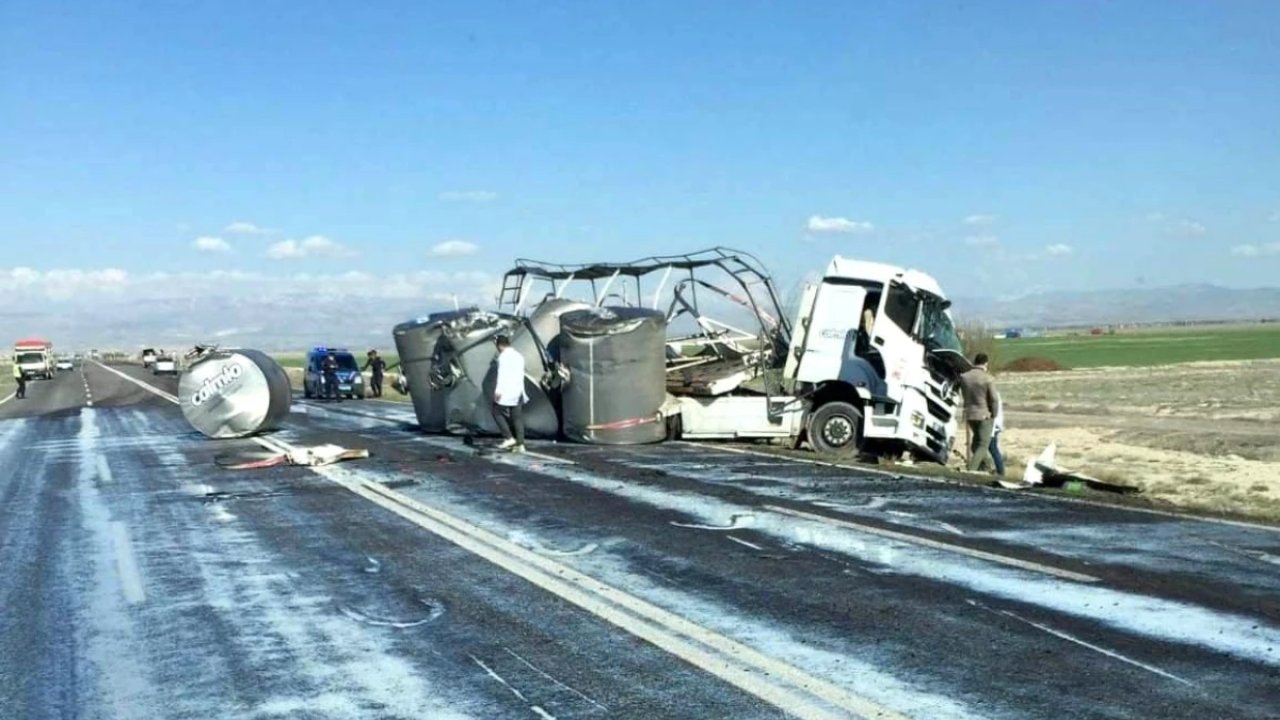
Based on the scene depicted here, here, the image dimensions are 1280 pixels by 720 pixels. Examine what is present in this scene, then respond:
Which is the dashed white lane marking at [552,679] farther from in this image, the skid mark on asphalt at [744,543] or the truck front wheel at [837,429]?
the truck front wheel at [837,429]

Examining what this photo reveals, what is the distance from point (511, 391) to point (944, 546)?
9.50 metres

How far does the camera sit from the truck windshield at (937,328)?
18.0 m

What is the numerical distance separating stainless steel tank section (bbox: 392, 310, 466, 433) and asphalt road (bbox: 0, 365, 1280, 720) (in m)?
7.70

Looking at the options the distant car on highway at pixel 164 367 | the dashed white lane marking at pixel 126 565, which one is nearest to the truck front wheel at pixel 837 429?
the dashed white lane marking at pixel 126 565

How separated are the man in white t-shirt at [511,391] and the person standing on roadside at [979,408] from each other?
6308 mm

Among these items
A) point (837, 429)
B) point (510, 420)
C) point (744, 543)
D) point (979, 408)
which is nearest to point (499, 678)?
point (744, 543)

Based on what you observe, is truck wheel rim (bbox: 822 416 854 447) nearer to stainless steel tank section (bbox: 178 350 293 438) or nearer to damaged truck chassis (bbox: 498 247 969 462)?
damaged truck chassis (bbox: 498 247 969 462)

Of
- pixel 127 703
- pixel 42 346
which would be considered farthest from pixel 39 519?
pixel 42 346

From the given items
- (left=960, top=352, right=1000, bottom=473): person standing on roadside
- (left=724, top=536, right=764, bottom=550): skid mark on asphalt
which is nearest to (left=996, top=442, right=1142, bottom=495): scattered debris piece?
(left=960, top=352, right=1000, bottom=473): person standing on roadside

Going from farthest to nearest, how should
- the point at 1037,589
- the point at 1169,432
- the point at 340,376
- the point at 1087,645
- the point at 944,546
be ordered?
1. the point at 340,376
2. the point at 1169,432
3. the point at 944,546
4. the point at 1037,589
5. the point at 1087,645

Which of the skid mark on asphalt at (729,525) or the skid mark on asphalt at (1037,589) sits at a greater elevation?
the skid mark on asphalt at (1037,589)

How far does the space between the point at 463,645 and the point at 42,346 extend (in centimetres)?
8262

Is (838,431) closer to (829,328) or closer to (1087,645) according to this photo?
(829,328)

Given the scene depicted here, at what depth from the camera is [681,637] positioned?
6367 millimetres
